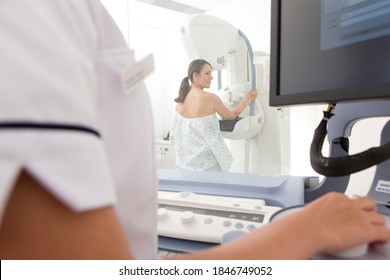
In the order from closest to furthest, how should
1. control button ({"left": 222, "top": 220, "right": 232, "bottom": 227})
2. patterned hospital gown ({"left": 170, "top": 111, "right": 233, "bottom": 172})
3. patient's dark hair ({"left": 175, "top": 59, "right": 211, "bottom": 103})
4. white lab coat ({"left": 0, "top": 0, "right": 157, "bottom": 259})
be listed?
white lab coat ({"left": 0, "top": 0, "right": 157, "bottom": 259})
control button ({"left": 222, "top": 220, "right": 232, "bottom": 227})
patterned hospital gown ({"left": 170, "top": 111, "right": 233, "bottom": 172})
patient's dark hair ({"left": 175, "top": 59, "right": 211, "bottom": 103})

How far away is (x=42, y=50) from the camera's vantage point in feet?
0.61

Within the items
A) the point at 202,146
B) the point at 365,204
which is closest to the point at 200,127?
the point at 202,146

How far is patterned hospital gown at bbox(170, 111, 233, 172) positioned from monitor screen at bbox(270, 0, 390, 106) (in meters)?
1.33

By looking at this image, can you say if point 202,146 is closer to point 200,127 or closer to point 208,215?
point 200,127

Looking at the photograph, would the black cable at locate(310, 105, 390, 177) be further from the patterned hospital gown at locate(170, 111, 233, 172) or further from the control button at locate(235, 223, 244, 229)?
the patterned hospital gown at locate(170, 111, 233, 172)

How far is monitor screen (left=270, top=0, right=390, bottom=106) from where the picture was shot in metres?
0.45

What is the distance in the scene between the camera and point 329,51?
53cm

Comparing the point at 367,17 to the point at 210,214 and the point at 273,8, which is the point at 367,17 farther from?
the point at 210,214

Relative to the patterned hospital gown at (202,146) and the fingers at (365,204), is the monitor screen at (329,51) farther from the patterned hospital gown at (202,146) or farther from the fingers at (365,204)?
the patterned hospital gown at (202,146)

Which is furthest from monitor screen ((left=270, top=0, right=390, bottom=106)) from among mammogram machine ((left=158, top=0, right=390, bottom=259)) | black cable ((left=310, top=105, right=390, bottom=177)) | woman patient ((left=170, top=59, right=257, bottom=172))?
woman patient ((left=170, top=59, right=257, bottom=172))

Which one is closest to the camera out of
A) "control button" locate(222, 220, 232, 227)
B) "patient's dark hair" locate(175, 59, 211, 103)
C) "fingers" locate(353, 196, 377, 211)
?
"fingers" locate(353, 196, 377, 211)

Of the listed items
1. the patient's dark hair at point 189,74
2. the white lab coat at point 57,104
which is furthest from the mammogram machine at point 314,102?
the patient's dark hair at point 189,74

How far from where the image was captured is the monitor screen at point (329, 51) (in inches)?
17.8

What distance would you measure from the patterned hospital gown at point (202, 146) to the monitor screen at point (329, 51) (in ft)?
4.37
